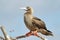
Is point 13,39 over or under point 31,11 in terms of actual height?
under

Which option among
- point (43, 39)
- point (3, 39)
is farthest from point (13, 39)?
point (43, 39)

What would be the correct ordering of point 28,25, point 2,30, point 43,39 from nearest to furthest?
point 2,30, point 43,39, point 28,25

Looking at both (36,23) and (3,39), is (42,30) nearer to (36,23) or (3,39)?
(36,23)

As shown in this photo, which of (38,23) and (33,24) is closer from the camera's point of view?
(33,24)

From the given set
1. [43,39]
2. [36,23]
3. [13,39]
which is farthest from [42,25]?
[13,39]

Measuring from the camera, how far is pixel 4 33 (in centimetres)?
592

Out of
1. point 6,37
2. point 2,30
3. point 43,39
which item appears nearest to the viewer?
point 6,37

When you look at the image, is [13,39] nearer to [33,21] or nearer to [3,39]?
[3,39]

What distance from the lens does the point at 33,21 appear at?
42.9ft

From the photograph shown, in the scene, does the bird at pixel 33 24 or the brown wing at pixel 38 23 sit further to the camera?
the brown wing at pixel 38 23

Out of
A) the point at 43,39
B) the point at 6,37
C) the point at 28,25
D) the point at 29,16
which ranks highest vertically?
the point at 29,16

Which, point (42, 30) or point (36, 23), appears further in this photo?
point (36, 23)

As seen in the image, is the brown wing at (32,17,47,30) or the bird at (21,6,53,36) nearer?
the bird at (21,6,53,36)

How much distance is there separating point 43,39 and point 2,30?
5.47 feet
